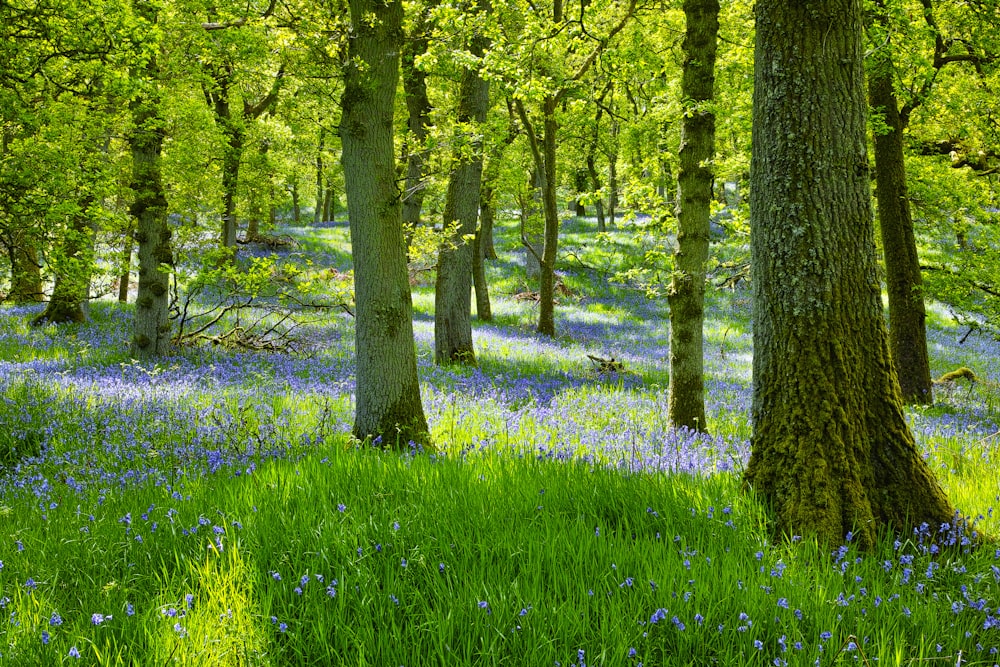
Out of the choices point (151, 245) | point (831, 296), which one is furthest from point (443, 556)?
point (151, 245)

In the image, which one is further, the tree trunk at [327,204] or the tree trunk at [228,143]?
the tree trunk at [327,204]

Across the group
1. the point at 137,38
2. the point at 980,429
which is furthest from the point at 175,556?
the point at 980,429

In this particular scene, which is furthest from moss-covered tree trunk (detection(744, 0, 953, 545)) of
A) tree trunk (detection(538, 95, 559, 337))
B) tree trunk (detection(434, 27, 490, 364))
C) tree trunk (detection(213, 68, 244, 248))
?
tree trunk (detection(538, 95, 559, 337))

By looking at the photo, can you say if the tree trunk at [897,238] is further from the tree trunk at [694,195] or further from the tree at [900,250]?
the tree trunk at [694,195]

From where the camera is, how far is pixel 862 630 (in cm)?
248

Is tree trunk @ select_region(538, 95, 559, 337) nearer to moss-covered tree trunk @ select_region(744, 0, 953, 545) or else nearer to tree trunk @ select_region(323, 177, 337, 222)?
moss-covered tree trunk @ select_region(744, 0, 953, 545)

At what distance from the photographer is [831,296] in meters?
3.56

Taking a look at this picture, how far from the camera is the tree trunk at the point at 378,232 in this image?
5.40 metres

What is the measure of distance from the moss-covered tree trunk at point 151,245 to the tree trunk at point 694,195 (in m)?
8.72

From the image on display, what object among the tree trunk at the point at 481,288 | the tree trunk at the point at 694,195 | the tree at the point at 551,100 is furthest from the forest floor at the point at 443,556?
the tree trunk at the point at 481,288

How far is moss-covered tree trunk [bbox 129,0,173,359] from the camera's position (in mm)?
10211

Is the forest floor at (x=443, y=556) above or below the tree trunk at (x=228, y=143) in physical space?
below

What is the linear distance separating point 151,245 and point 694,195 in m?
9.72

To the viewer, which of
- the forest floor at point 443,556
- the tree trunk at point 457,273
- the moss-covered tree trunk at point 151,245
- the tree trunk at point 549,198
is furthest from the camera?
the tree trunk at point 549,198
